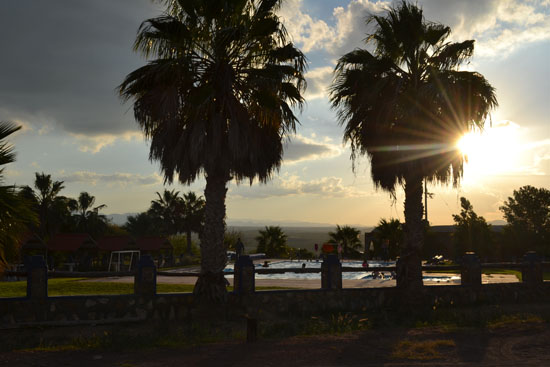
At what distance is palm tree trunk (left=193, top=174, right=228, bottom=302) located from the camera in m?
17.1

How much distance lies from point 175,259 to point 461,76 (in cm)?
4421

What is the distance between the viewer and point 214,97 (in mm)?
17172

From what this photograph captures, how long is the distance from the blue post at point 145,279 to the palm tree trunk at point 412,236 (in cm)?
958

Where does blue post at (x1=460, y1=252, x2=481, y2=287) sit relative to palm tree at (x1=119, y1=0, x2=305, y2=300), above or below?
below

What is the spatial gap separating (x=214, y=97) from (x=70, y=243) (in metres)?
36.3

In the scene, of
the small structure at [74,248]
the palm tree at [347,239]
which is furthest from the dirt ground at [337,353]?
the palm tree at [347,239]

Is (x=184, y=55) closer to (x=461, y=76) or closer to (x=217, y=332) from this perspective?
(x=217, y=332)

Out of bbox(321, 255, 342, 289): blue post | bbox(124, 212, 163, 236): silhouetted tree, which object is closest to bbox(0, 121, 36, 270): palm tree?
bbox(321, 255, 342, 289): blue post

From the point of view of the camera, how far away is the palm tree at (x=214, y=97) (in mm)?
16500

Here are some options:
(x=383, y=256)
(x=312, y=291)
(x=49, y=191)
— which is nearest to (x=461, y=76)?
(x=312, y=291)

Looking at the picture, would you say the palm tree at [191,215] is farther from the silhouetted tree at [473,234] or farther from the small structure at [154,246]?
the silhouetted tree at [473,234]

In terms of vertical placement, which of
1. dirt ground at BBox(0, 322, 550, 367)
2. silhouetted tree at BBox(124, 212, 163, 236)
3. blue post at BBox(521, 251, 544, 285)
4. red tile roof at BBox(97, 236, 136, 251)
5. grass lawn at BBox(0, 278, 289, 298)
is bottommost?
dirt ground at BBox(0, 322, 550, 367)

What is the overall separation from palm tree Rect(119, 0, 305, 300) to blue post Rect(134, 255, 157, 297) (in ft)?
5.18

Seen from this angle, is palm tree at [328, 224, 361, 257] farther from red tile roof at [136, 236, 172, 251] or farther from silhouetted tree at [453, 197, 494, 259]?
red tile roof at [136, 236, 172, 251]
